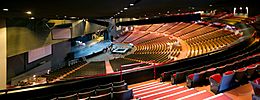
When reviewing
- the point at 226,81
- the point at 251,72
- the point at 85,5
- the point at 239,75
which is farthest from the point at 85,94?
the point at 251,72

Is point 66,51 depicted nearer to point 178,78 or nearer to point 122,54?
point 122,54

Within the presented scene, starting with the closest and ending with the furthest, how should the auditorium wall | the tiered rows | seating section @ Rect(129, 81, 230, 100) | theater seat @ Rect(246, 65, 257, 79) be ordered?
seating section @ Rect(129, 81, 230, 100)
theater seat @ Rect(246, 65, 257, 79)
the auditorium wall
the tiered rows

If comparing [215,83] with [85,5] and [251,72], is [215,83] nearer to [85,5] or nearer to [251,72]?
[251,72]

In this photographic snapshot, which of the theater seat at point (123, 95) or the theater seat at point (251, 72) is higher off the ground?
the theater seat at point (251, 72)

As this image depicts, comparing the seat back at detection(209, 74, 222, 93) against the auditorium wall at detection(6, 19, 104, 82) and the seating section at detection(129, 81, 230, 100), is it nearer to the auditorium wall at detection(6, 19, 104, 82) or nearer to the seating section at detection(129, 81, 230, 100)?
the seating section at detection(129, 81, 230, 100)

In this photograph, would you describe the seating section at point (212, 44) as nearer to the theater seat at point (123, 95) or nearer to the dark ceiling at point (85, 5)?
the dark ceiling at point (85, 5)

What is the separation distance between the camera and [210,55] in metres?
8.90

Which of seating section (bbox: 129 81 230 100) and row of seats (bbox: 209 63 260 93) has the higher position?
row of seats (bbox: 209 63 260 93)

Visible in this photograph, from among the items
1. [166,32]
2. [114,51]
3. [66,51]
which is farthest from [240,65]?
[166,32]

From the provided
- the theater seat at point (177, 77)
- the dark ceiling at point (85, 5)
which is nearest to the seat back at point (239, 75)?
the theater seat at point (177, 77)

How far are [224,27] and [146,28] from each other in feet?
43.8

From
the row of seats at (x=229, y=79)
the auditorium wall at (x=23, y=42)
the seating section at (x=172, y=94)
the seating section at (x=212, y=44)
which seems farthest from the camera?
the seating section at (x=212, y=44)

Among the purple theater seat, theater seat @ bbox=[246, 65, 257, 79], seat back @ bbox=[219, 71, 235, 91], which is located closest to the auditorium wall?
the purple theater seat

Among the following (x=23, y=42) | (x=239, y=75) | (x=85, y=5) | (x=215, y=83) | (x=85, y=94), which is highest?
(x=85, y=5)
